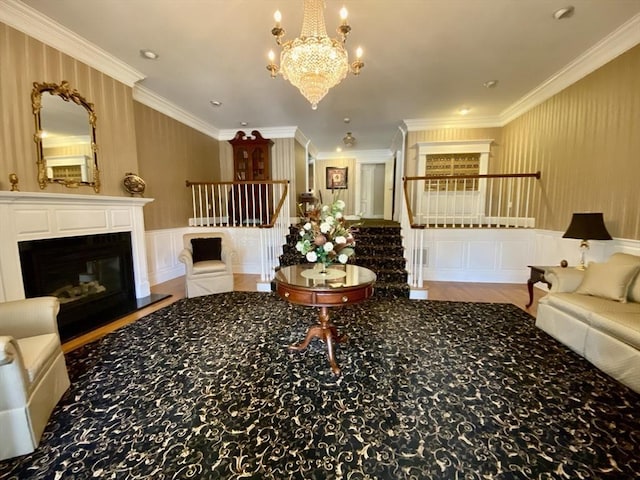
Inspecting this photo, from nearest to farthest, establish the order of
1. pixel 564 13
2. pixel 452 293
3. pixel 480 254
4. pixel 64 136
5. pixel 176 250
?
pixel 564 13, pixel 64 136, pixel 452 293, pixel 480 254, pixel 176 250

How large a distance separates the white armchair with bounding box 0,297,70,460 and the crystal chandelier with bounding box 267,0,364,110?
256cm

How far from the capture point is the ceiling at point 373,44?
8.21 feet

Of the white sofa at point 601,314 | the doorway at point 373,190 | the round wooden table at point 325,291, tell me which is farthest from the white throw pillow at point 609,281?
the doorway at point 373,190

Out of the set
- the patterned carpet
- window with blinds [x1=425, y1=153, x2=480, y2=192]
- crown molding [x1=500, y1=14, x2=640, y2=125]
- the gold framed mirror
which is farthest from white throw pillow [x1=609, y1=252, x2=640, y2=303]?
the gold framed mirror

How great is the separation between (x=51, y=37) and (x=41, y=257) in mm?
2318

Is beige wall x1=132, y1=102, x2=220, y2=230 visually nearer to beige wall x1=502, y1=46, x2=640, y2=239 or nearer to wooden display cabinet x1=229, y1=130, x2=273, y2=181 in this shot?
wooden display cabinet x1=229, y1=130, x2=273, y2=181

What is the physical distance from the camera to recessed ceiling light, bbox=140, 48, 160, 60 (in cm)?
320

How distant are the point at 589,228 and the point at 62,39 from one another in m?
6.21

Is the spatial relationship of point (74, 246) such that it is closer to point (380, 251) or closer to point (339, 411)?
point (339, 411)

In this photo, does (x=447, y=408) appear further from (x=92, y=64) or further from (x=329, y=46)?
(x=92, y=64)

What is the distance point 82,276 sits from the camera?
3236 millimetres

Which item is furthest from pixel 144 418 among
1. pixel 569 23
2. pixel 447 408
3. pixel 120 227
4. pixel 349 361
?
pixel 569 23

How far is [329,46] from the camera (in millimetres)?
2225

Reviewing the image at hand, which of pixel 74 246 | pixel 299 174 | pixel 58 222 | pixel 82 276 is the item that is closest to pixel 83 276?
pixel 82 276
